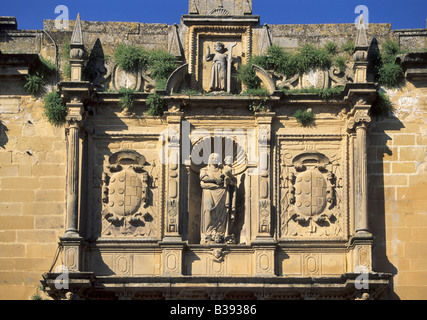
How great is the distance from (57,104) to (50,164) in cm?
111

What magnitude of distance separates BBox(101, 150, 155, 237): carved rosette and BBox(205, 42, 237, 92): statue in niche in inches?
77.0

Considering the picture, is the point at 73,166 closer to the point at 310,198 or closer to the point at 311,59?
the point at 310,198

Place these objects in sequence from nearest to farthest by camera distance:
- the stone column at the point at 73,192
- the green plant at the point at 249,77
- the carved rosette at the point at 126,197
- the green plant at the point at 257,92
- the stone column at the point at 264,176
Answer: the stone column at the point at 73,192, the stone column at the point at 264,176, the carved rosette at the point at 126,197, the green plant at the point at 257,92, the green plant at the point at 249,77

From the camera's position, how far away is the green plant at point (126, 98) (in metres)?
25.5

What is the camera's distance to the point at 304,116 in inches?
1005

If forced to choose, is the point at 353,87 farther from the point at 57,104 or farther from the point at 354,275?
the point at 57,104

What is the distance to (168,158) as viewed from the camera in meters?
25.3

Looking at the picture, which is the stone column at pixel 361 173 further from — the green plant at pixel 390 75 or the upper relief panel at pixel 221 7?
the upper relief panel at pixel 221 7

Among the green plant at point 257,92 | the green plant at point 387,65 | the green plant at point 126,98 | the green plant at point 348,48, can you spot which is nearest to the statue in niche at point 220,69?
the green plant at point 257,92

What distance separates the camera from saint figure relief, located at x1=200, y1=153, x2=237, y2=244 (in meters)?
24.9

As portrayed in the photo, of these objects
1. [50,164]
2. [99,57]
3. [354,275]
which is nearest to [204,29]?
[99,57]

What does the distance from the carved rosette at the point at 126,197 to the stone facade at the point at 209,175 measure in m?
0.02

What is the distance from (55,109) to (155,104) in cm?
183

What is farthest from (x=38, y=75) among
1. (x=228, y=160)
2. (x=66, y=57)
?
(x=228, y=160)
